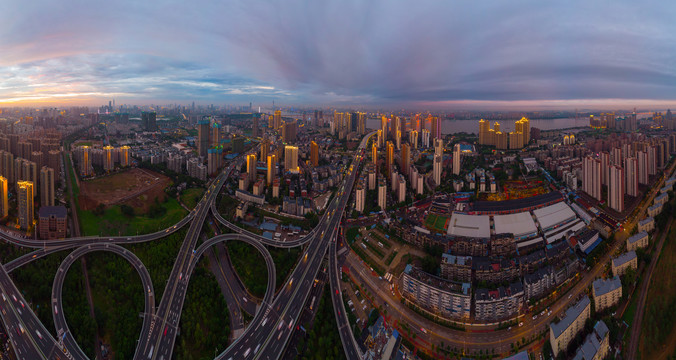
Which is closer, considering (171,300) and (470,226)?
(171,300)

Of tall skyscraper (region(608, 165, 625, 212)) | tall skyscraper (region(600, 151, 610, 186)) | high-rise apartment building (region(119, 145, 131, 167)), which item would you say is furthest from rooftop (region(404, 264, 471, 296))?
high-rise apartment building (region(119, 145, 131, 167))

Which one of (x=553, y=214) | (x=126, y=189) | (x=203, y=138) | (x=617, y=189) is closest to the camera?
(x=553, y=214)

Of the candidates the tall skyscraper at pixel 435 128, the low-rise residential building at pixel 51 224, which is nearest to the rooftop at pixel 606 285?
the low-rise residential building at pixel 51 224

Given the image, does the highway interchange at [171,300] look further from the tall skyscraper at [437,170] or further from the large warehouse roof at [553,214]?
the large warehouse roof at [553,214]

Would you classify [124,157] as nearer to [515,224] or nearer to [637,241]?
[515,224]

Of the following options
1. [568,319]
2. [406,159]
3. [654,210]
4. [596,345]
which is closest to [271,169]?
[406,159]

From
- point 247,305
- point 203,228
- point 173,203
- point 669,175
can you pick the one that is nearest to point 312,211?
point 203,228

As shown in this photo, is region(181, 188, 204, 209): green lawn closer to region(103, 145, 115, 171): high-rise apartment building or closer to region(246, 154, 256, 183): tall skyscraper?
region(246, 154, 256, 183): tall skyscraper
